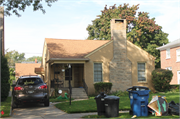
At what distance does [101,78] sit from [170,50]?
1539 cm

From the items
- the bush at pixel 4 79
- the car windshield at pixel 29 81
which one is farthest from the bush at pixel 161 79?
the bush at pixel 4 79

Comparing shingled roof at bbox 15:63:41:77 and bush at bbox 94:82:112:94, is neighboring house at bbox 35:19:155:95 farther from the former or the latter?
shingled roof at bbox 15:63:41:77

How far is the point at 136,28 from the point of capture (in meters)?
35.1

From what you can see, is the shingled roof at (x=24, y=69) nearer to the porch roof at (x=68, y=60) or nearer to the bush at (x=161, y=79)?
the porch roof at (x=68, y=60)

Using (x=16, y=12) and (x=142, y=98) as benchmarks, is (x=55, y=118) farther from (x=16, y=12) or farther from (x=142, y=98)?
(x=16, y=12)

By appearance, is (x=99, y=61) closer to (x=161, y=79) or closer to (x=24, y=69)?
(x=161, y=79)

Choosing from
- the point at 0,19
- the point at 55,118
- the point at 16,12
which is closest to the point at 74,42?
the point at 0,19

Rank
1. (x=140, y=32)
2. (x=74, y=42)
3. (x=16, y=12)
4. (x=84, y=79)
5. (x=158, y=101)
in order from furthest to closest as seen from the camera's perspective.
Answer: (x=140, y=32) < (x=74, y=42) < (x=84, y=79) < (x=16, y=12) < (x=158, y=101)

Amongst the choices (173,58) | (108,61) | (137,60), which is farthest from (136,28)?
(108,61)

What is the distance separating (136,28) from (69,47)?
17628mm

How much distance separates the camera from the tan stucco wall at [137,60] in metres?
20.3

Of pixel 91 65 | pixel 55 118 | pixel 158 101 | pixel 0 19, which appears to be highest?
pixel 0 19

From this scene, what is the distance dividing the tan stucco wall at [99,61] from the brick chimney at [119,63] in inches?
18.3

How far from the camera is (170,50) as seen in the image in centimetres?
3028
